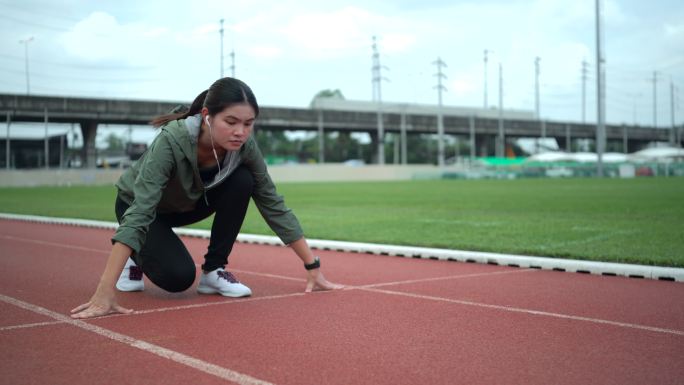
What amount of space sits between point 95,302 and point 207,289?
1.31m

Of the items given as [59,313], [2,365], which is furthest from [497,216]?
[2,365]

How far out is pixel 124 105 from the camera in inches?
2379

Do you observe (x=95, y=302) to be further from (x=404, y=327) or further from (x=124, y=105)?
(x=124, y=105)

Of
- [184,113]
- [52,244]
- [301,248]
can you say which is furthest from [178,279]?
[52,244]

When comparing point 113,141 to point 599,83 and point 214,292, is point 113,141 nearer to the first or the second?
point 599,83

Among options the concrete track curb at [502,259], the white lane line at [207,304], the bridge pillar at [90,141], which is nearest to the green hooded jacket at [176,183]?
the white lane line at [207,304]

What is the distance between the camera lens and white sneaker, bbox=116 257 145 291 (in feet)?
19.1

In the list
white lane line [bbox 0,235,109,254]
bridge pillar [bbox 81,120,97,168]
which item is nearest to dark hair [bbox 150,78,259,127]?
white lane line [bbox 0,235,109,254]

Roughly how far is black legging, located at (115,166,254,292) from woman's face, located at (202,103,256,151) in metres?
0.72

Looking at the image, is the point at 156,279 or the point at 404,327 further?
the point at 156,279

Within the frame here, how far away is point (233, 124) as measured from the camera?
4.60 metres

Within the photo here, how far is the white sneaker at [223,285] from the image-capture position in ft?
18.2

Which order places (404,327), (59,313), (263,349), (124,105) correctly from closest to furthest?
(263,349) → (404,327) → (59,313) → (124,105)

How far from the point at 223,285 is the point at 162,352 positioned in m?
1.86
